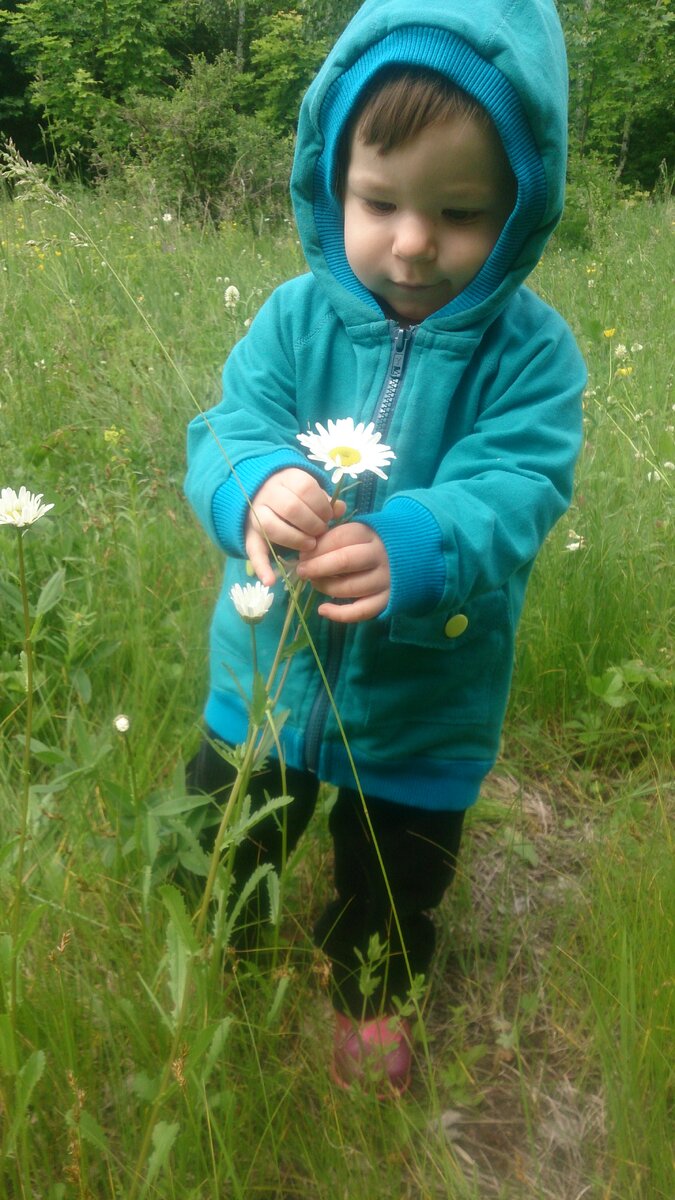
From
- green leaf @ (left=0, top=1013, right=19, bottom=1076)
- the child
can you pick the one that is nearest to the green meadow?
green leaf @ (left=0, top=1013, right=19, bottom=1076)

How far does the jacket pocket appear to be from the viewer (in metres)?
1.23

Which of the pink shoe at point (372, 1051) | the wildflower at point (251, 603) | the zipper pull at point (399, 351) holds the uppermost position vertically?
the zipper pull at point (399, 351)

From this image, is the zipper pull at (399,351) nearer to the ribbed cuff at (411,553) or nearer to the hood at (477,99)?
the hood at (477,99)

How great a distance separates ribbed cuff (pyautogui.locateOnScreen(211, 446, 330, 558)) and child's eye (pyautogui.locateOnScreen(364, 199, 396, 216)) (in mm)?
296

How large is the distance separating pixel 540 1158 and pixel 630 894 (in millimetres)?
341

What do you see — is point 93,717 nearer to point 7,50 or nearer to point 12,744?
point 12,744

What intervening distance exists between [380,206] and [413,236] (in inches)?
3.2

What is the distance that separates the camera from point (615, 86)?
1413cm

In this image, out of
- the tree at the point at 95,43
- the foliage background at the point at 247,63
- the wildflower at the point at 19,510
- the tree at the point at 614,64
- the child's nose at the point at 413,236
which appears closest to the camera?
the wildflower at the point at 19,510

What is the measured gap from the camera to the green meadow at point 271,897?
1.00 metres

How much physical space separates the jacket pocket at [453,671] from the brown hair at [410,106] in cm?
52

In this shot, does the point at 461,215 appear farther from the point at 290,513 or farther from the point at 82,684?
the point at 82,684

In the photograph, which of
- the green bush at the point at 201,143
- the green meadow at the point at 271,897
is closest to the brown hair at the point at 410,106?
the green meadow at the point at 271,897

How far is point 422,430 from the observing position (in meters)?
1.21
